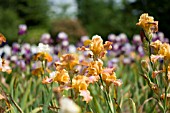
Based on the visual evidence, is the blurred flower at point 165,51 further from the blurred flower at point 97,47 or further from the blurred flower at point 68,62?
the blurred flower at point 68,62

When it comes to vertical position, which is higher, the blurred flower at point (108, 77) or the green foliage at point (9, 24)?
the green foliage at point (9, 24)

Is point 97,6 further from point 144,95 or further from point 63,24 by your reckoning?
point 144,95

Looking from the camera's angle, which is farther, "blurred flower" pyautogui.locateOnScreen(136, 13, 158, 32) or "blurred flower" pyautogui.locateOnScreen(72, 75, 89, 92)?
"blurred flower" pyautogui.locateOnScreen(136, 13, 158, 32)

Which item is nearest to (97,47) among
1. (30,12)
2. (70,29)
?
(70,29)

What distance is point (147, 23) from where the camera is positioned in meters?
1.69

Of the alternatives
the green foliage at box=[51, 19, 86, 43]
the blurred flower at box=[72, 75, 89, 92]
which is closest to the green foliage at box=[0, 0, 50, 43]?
the green foliage at box=[51, 19, 86, 43]

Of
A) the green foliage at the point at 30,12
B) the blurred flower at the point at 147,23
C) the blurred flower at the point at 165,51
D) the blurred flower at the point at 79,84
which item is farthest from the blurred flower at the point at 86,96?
the green foliage at the point at 30,12

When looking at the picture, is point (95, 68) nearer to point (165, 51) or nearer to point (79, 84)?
point (79, 84)

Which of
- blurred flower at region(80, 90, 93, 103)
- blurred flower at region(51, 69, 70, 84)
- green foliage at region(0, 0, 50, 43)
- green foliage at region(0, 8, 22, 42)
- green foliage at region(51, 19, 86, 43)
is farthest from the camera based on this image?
green foliage at region(51, 19, 86, 43)

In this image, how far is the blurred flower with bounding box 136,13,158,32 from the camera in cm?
168

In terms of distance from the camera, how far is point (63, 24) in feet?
59.9

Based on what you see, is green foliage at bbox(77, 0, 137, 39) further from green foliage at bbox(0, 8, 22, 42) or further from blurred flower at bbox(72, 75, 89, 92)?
blurred flower at bbox(72, 75, 89, 92)

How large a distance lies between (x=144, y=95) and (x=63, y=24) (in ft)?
50.6

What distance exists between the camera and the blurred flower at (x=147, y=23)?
1680 millimetres
